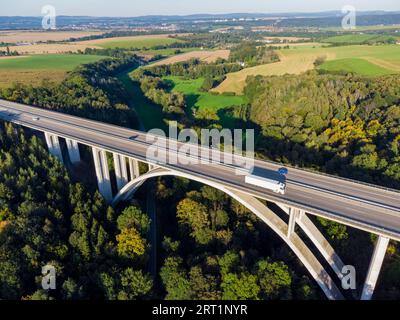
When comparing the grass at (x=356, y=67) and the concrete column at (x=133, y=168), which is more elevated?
the grass at (x=356, y=67)

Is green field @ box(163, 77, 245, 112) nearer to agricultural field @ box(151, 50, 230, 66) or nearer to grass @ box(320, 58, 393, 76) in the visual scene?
grass @ box(320, 58, 393, 76)

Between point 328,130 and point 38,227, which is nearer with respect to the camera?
point 38,227

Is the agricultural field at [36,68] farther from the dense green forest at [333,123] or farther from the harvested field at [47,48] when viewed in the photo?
the dense green forest at [333,123]

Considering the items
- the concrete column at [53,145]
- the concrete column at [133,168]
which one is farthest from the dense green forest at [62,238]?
the concrete column at [53,145]

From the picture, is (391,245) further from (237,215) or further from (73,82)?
(73,82)

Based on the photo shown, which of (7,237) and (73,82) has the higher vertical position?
(73,82)

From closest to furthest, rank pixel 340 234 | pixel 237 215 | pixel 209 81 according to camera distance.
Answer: pixel 340 234 → pixel 237 215 → pixel 209 81

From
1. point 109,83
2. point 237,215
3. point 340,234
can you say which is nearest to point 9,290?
point 237,215

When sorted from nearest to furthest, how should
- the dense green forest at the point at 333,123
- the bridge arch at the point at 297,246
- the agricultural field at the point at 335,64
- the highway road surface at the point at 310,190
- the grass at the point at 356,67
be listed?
the highway road surface at the point at 310,190 < the bridge arch at the point at 297,246 < the dense green forest at the point at 333,123 < the grass at the point at 356,67 < the agricultural field at the point at 335,64
